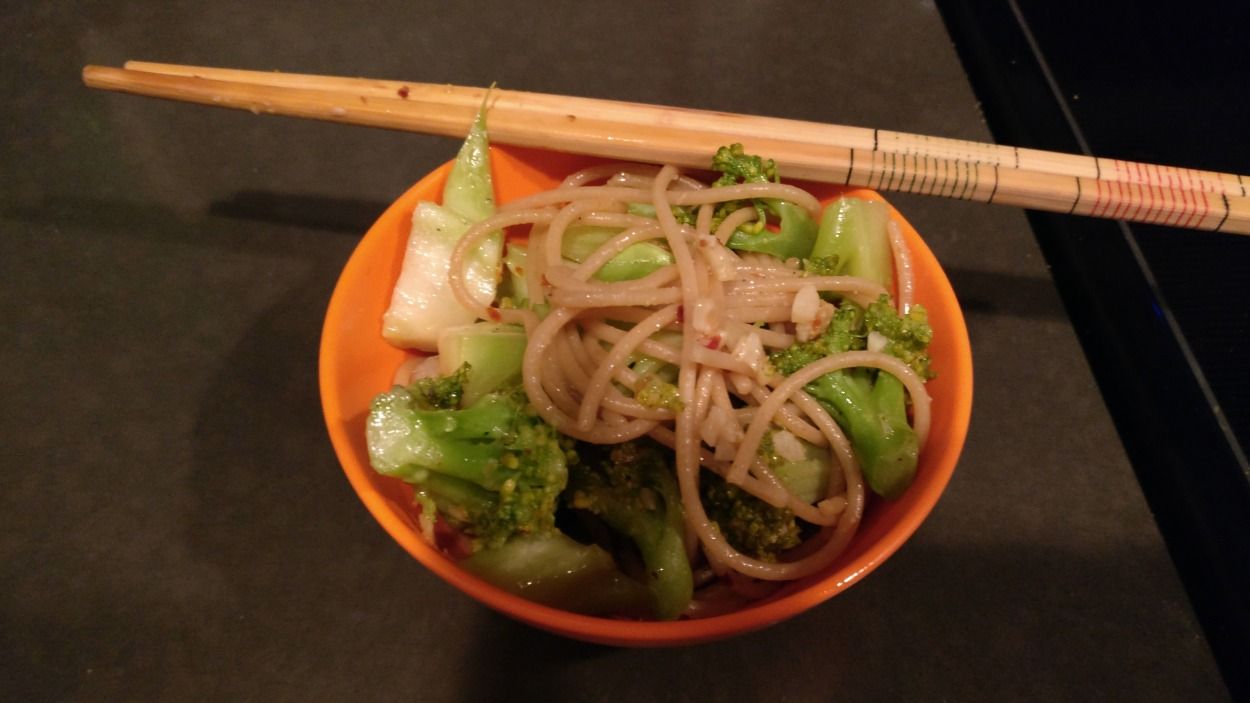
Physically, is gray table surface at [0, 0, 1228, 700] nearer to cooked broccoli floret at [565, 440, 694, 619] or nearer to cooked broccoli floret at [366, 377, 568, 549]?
cooked broccoli floret at [565, 440, 694, 619]

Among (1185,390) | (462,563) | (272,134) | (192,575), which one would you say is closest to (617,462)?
(462,563)

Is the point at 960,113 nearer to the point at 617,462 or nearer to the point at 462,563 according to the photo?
the point at 617,462

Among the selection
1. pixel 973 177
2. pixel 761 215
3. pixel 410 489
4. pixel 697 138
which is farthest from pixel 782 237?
pixel 410 489

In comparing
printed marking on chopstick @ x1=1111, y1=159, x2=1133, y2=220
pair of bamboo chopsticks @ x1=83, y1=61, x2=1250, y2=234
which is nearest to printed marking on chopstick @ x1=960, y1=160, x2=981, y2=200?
pair of bamboo chopsticks @ x1=83, y1=61, x2=1250, y2=234

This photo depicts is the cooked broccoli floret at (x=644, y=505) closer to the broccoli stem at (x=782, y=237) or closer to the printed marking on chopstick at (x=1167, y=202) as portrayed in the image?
the broccoli stem at (x=782, y=237)

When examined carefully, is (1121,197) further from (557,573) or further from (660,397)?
(557,573)

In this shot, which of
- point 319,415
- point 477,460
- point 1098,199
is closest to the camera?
point 477,460

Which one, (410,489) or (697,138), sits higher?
(697,138)
